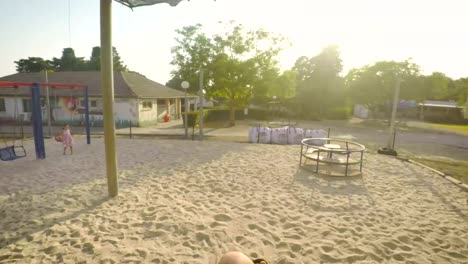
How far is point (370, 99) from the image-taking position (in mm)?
30047

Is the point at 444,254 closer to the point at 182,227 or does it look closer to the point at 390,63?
the point at 182,227

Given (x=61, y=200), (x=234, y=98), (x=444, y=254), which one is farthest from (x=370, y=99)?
(x=61, y=200)

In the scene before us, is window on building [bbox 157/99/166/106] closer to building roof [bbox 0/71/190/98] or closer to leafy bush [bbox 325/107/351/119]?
building roof [bbox 0/71/190/98]

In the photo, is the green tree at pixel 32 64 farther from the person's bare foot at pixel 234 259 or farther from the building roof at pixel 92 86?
the person's bare foot at pixel 234 259

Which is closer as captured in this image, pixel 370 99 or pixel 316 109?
pixel 370 99

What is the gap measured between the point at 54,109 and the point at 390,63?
A: 35664 millimetres

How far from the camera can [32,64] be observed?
1991 inches

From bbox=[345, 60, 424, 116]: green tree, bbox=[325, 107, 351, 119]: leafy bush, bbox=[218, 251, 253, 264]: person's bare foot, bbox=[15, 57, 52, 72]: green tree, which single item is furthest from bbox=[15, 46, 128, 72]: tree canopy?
bbox=[218, 251, 253, 264]: person's bare foot

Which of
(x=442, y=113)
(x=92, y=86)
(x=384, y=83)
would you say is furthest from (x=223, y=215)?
(x=442, y=113)

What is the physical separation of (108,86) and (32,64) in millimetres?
60435

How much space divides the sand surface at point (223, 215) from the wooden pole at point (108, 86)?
2.31 ft

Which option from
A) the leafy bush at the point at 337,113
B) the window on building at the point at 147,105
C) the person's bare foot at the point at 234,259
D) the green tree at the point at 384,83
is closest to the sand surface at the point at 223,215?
the person's bare foot at the point at 234,259

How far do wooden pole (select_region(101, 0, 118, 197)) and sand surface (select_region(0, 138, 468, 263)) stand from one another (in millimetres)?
703

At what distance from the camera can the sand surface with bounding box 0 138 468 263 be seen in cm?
385
